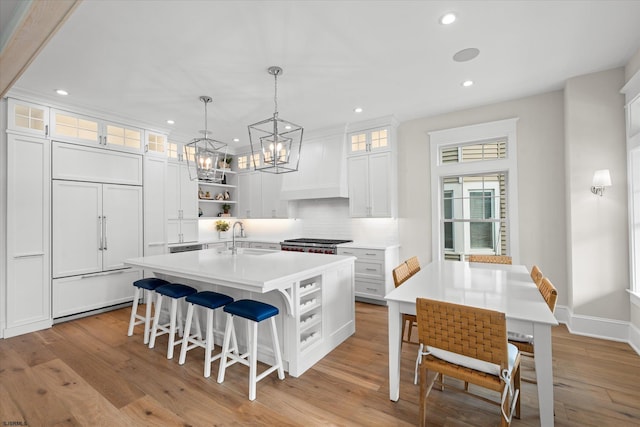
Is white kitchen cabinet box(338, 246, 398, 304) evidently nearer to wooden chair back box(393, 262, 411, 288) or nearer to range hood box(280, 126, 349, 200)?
range hood box(280, 126, 349, 200)

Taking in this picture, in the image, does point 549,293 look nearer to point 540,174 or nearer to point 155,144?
point 540,174

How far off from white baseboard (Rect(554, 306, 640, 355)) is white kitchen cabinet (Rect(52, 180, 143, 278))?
6002 millimetres

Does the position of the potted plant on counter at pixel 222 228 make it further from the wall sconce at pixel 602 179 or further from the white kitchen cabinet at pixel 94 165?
the wall sconce at pixel 602 179

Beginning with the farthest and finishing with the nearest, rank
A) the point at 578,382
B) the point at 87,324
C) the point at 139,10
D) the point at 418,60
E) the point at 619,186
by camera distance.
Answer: the point at 87,324 → the point at 619,186 → the point at 418,60 → the point at 578,382 → the point at 139,10

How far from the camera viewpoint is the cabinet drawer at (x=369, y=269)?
459cm

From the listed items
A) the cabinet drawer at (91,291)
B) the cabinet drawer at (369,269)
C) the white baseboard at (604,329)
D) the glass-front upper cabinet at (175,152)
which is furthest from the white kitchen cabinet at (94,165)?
the white baseboard at (604,329)

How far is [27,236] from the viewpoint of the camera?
3654mm

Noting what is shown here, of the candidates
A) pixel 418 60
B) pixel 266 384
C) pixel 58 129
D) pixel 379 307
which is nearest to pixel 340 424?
pixel 266 384

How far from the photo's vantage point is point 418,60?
297 centimetres

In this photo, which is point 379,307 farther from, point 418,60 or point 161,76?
point 161,76

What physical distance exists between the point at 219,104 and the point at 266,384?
344 centimetres

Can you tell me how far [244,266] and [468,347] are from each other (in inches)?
74.6

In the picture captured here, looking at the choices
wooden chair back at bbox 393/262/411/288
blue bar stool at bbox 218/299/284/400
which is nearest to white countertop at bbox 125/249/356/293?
blue bar stool at bbox 218/299/284/400

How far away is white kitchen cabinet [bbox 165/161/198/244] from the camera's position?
5527 mm
